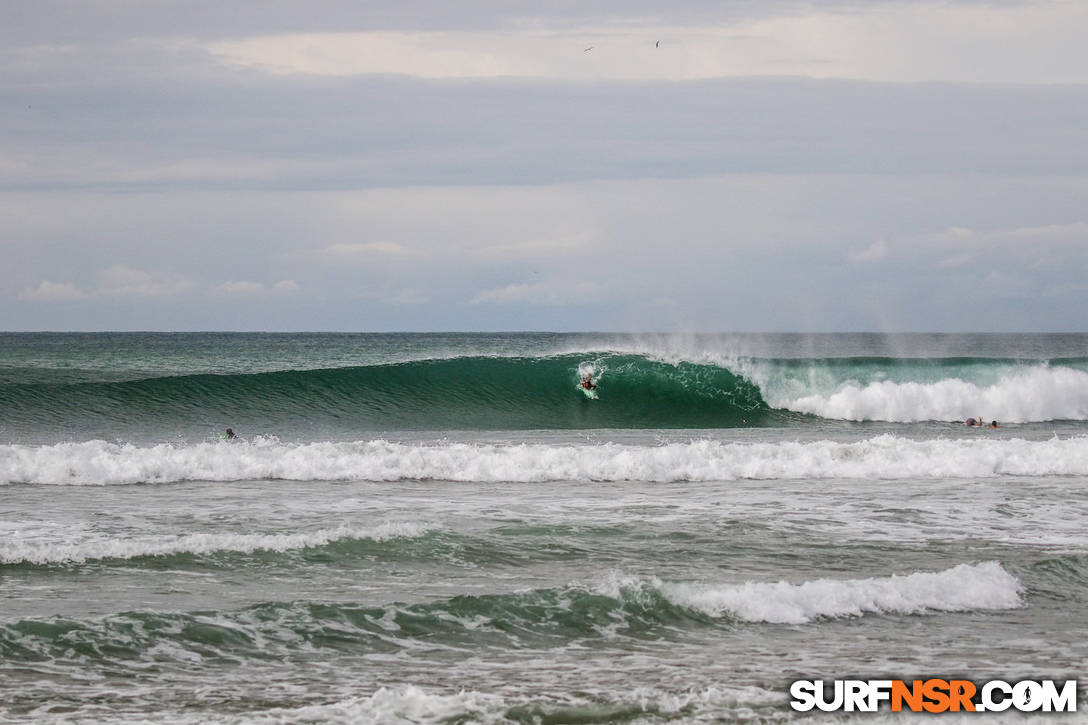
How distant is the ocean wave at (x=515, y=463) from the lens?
15.3 metres

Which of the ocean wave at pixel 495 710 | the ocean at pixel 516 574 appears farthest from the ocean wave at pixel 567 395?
the ocean wave at pixel 495 710

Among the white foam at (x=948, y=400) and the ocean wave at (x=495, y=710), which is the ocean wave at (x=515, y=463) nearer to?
the ocean wave at (x=495, y=710)

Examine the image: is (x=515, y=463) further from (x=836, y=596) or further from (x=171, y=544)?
(x=836, y=596)

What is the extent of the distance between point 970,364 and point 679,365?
955 cm

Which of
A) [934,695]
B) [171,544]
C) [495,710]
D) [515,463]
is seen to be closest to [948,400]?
[515,463]

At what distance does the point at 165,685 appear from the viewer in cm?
660

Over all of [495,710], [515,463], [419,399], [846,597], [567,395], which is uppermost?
[567,395]

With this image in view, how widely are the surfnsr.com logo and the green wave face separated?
18.1 metres

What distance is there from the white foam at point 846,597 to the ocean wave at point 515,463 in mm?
7086

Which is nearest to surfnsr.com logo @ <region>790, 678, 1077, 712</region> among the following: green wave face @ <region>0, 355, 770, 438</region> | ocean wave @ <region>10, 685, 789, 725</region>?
ocean wave @ <region>10, 685, 789, 725</region>

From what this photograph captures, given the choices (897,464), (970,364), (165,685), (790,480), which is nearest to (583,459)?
(790,480)

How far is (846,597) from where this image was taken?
8.61 meters

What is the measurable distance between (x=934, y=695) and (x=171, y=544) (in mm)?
6989

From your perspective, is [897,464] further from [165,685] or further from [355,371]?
[355,371]
